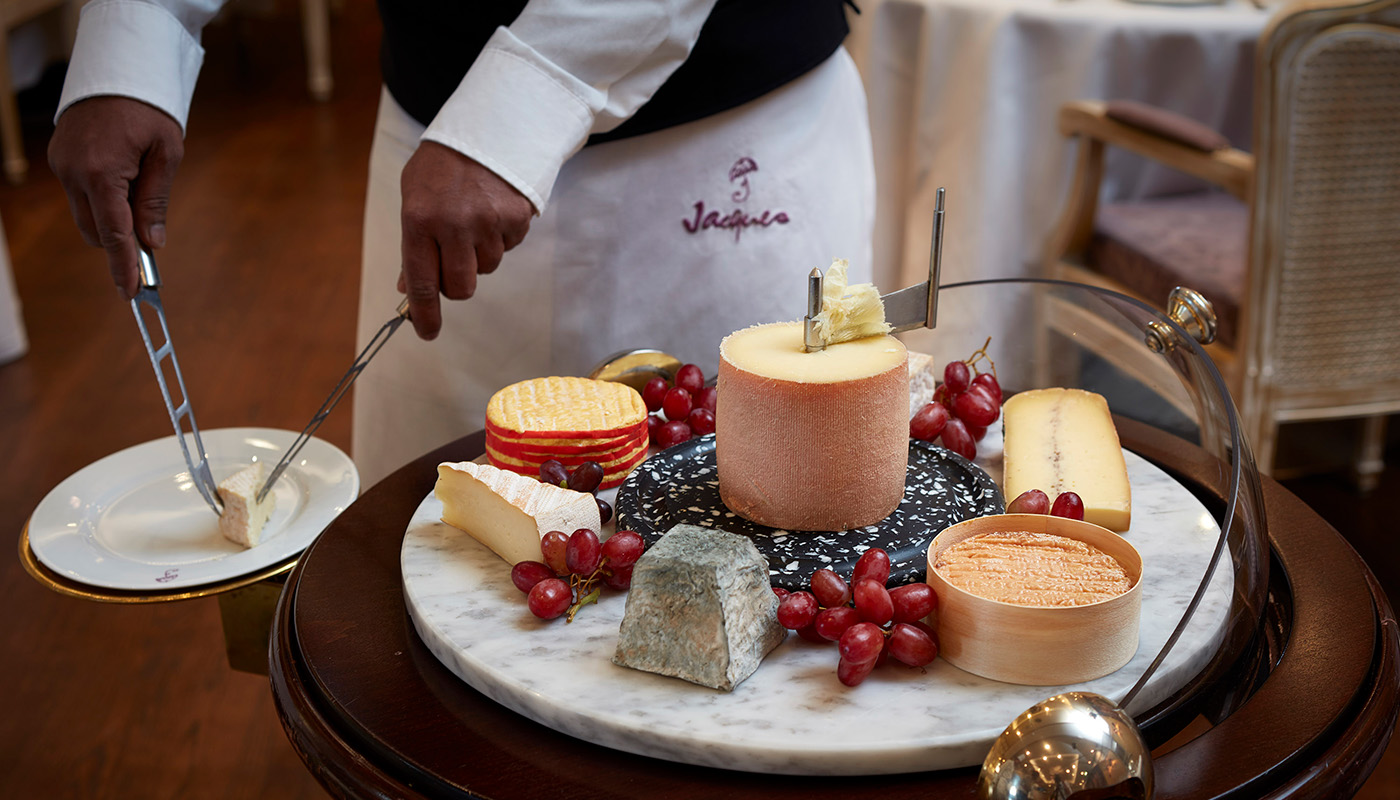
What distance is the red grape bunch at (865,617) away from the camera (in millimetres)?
643

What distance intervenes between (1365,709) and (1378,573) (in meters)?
1.52

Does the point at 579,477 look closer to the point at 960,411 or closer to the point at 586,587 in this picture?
the point at 586,587

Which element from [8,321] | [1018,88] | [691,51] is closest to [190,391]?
[8,321]

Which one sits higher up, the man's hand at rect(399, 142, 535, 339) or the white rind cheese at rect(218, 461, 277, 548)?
the man's hand at rect(399, 142, 535, 339)

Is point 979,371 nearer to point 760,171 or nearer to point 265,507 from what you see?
point 760,171

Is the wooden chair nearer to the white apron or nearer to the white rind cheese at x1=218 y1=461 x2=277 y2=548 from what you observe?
the white apron

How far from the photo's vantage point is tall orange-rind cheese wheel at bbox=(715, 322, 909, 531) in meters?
0.76

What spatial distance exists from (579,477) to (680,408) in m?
0.16

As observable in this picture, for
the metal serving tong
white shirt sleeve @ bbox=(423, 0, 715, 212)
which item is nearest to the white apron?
white shirt sleeve @ bbox=(423, 0, 715, 212)

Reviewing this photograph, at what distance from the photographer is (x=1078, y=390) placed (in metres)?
0.97

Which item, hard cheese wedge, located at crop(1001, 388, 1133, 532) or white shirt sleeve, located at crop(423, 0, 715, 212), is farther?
white shirt sleeve, located at crop(423, 0, 715, 212)

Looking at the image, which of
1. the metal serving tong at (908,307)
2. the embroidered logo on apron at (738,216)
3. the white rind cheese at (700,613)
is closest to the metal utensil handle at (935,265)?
the metal serving tong at (908,307)

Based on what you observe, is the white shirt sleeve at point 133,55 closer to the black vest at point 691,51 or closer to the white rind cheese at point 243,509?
the black vest at point 691,51

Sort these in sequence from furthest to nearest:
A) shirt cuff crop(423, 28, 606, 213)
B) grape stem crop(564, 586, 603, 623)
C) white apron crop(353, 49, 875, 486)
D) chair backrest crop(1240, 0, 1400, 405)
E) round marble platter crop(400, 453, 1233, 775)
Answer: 1. chair backrest crop(1240, 0, 1400, 405)
2. white apron crop(353, 49, 875, 486)
3. shirt cuff crop(423, 28, 606, 213)
4. grape stem crop(564, 586, 603, 623)
5. round marble platter crop(400, 453, 1233, 775)
